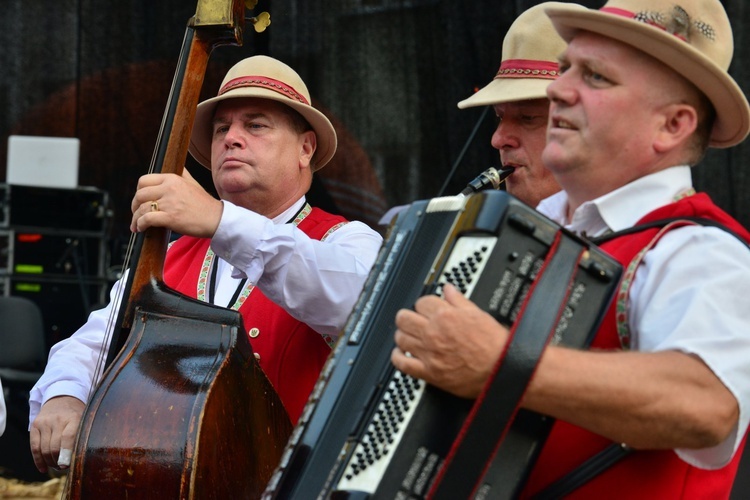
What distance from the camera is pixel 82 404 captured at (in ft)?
9.60

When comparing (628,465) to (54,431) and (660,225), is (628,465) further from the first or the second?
(54,431)

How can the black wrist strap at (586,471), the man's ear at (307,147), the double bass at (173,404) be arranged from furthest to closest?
the man's ear at (307,147) < the double bass at (173,404) < the black wrist strap at (586,471)

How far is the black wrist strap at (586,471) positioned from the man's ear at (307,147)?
1705mm

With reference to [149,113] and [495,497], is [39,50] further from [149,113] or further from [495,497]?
[495,497]

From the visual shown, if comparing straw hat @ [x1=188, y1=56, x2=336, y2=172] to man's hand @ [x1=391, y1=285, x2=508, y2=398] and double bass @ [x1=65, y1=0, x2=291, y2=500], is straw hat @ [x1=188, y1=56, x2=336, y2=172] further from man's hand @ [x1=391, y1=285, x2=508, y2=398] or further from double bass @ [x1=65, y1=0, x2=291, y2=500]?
man's hand @ [x1=391, y1=285, x2=508, y2=398]

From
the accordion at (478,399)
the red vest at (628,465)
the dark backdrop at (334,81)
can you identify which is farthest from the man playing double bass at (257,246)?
the dark backdrop at (334,81)

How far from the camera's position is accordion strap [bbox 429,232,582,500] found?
167 centimetres

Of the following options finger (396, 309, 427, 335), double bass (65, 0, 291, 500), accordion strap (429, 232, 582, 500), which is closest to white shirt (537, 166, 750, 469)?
accordion strap (429, 232, 582, 500)

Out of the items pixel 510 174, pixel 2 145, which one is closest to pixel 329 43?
pixel 2 145

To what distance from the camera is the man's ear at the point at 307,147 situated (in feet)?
10.9

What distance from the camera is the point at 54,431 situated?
2795 millimetres

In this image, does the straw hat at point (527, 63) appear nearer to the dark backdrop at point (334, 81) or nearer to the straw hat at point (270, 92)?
the straw hat at point (270, 92)

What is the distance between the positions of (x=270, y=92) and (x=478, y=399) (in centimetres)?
173

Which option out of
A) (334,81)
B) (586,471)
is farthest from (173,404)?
(334,81)
